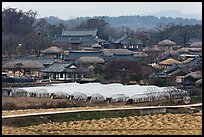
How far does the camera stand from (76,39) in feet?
125

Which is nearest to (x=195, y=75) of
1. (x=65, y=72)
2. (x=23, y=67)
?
(x=65, y=72)

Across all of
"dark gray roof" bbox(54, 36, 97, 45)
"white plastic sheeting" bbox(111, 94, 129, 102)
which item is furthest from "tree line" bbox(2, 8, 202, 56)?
"white plastic sheeting" bbox(111, 94, 129, 102)

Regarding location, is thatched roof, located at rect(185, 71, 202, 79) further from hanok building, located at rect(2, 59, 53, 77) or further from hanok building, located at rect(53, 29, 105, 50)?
hanok building, located at rect(53, 29, 105, 50)

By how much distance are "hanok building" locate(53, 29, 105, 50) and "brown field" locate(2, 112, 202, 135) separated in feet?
75.3

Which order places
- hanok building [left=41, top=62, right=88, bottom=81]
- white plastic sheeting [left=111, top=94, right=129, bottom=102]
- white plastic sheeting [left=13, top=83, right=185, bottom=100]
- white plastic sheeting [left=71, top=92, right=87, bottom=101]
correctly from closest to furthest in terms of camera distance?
white plastic sheeting [left=111, top=94, right=129, bottom=102], white plastic sheeting [left=71, top=92, right=87, bottom=101], white plastic sheeting [left=13, top=83, right=185, bottom=100], hanok building [left=41, top=62, right=88, bottom=81]

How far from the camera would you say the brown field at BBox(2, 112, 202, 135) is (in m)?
12.0

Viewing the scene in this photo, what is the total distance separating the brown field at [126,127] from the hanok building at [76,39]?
22952mm

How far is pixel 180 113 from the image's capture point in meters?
15.7

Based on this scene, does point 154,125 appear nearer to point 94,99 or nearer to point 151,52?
point 94,99

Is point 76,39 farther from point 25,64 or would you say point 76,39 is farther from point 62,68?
point 62,68

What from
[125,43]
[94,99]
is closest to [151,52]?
[125,43]

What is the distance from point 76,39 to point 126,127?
2540 centimetres

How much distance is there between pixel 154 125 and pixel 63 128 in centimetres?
247

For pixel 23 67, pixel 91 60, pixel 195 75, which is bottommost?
pixel 23 67
